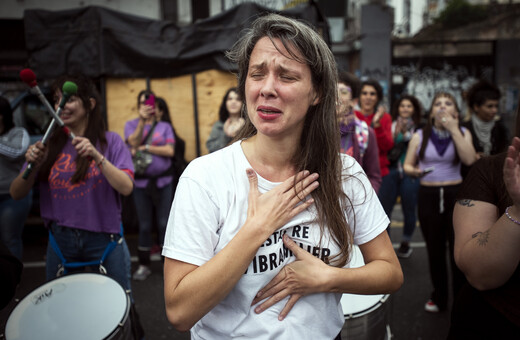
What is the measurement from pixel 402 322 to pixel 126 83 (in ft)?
16.9

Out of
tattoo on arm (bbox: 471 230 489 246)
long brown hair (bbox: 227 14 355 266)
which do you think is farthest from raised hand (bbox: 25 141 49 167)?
tattoo on arm (bbox: 471 230 489 246)

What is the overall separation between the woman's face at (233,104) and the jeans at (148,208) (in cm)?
116

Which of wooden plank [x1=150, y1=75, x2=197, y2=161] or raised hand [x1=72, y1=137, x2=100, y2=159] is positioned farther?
wooden plank [x1=150, y1=75, x2=197, y2=161]

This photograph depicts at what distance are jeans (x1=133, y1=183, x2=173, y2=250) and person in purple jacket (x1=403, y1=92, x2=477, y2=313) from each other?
2734 mm

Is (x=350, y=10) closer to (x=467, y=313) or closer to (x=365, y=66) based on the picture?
(x=365, y=66)

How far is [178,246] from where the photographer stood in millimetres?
1231

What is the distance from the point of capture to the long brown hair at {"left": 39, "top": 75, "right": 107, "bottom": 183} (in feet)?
8.31

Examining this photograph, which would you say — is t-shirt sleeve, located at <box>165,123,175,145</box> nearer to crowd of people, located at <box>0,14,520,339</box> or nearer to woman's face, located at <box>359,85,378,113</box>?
woman's face, located at <box>359,85,378,113</box>

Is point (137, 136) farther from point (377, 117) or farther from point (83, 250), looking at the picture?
→ point (377, 117)

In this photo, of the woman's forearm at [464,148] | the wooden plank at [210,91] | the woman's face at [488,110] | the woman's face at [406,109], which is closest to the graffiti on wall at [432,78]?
the woman's face at [406,109]

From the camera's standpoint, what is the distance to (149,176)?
14.9 ft

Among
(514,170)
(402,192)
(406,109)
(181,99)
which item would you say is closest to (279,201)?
(514,170)

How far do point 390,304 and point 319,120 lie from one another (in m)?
1.44

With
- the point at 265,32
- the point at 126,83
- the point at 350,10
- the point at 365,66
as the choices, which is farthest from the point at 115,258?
the point at 350,10
